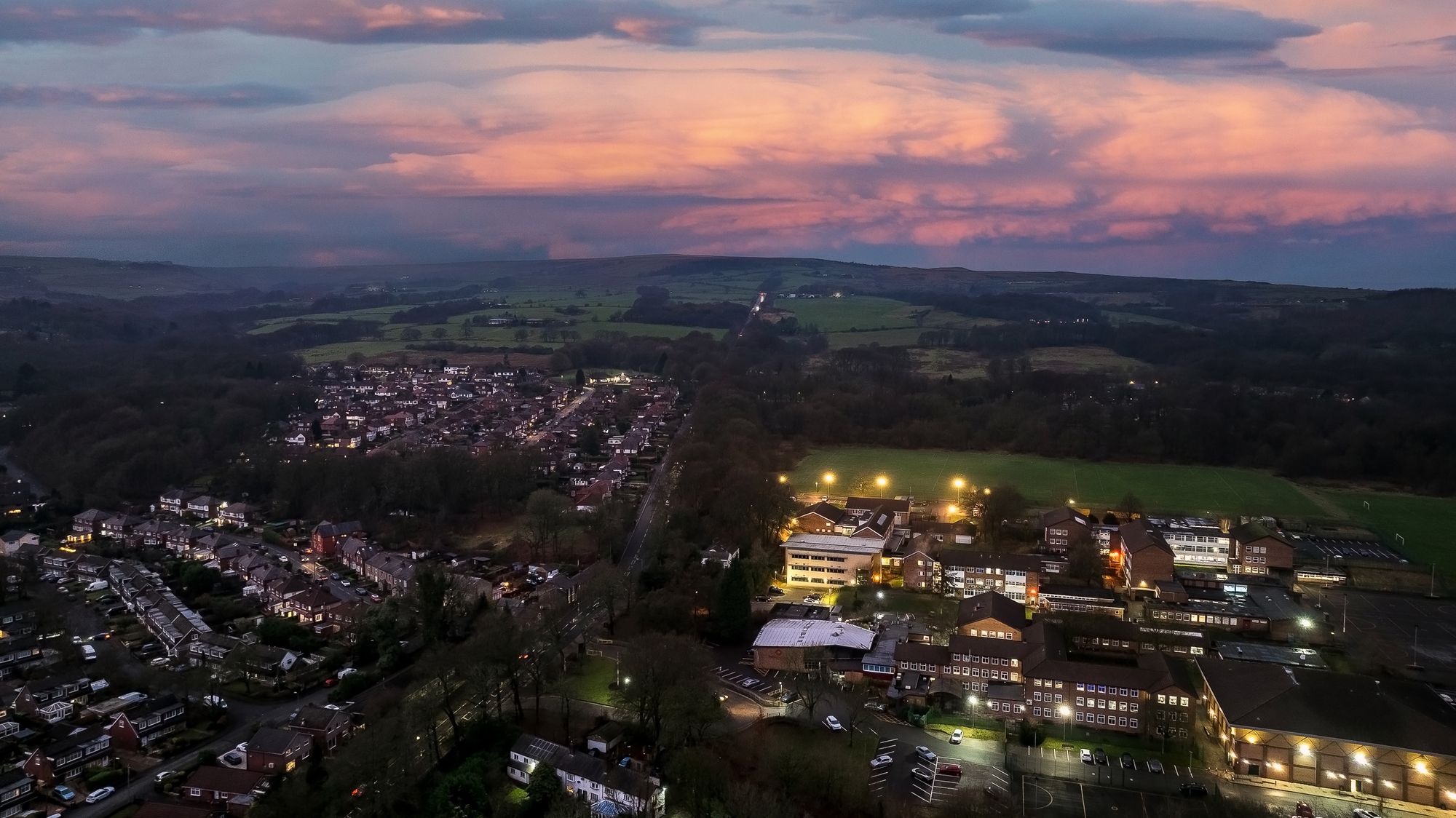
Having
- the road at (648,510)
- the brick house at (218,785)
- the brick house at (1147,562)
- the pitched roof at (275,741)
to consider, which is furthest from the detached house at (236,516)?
the brick house at (1147,562)

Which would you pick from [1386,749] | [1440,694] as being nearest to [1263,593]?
[1440,694]

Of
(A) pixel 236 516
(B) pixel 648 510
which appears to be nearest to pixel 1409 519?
(B) pixel 648 510

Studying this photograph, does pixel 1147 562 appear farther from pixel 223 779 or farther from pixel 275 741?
pixel 223 779

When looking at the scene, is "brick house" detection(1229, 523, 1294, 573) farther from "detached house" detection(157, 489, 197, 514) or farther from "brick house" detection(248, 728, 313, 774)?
"detached house" detection(157, 489, 197, 514)

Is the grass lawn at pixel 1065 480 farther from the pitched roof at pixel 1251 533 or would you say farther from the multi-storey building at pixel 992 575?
the multi-storey building at pixel 992 575

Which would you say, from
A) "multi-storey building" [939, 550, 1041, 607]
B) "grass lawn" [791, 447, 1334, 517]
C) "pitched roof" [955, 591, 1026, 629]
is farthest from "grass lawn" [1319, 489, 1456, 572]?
"pitched roof" [955, 591, 1026, 629]

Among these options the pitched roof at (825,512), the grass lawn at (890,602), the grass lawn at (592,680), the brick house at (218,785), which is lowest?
the grass lawn at (890,602)

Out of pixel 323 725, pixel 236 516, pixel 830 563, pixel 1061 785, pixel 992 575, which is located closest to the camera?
pixel 1061 785

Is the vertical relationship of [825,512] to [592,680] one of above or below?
above
